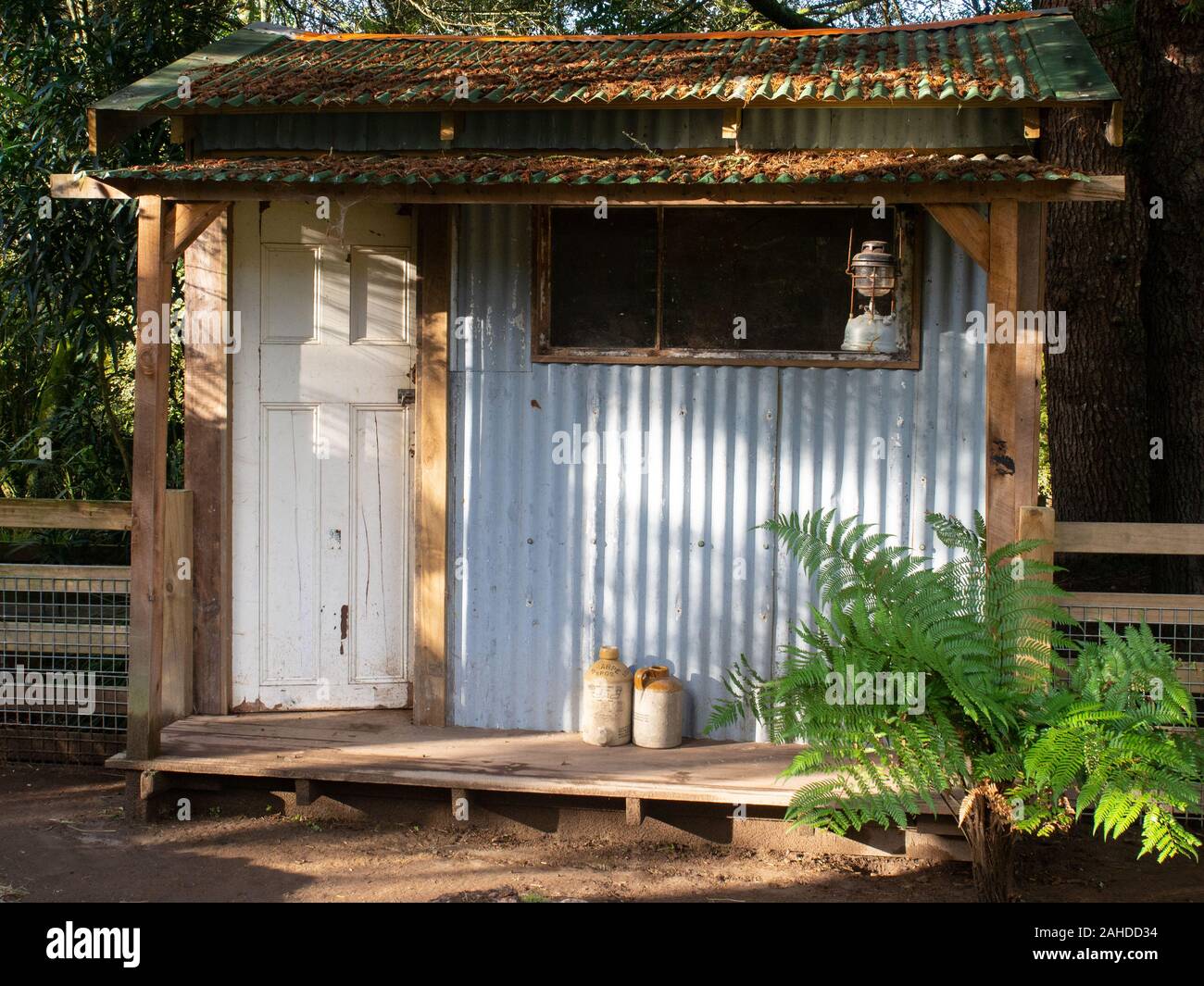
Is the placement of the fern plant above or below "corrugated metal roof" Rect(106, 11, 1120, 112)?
below

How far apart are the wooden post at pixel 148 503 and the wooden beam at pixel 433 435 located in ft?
4.30

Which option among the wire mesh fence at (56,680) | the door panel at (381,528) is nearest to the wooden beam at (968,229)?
the door panel at (381,528)

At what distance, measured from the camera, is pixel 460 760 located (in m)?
6.16

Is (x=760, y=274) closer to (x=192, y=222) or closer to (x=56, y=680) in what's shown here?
(x=192, y=222)

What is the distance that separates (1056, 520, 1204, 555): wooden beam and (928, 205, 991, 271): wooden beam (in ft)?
4.27

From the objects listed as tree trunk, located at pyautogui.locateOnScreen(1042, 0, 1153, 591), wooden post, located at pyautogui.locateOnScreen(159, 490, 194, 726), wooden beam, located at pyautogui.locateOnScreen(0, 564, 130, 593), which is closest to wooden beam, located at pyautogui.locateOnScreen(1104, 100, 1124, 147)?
tree trunk, located at pyautogui.locateOnScreen(1042, 0, 1153, 591)

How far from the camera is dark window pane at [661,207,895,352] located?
20.9 ft

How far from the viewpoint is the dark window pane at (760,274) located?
6359 mm

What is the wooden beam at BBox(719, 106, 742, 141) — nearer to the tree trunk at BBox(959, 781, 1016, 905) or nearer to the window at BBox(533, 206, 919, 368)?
the window at BBox(533, 206, 919, 368)

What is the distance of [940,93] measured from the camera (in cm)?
592

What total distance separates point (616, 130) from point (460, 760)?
11.1 feet
